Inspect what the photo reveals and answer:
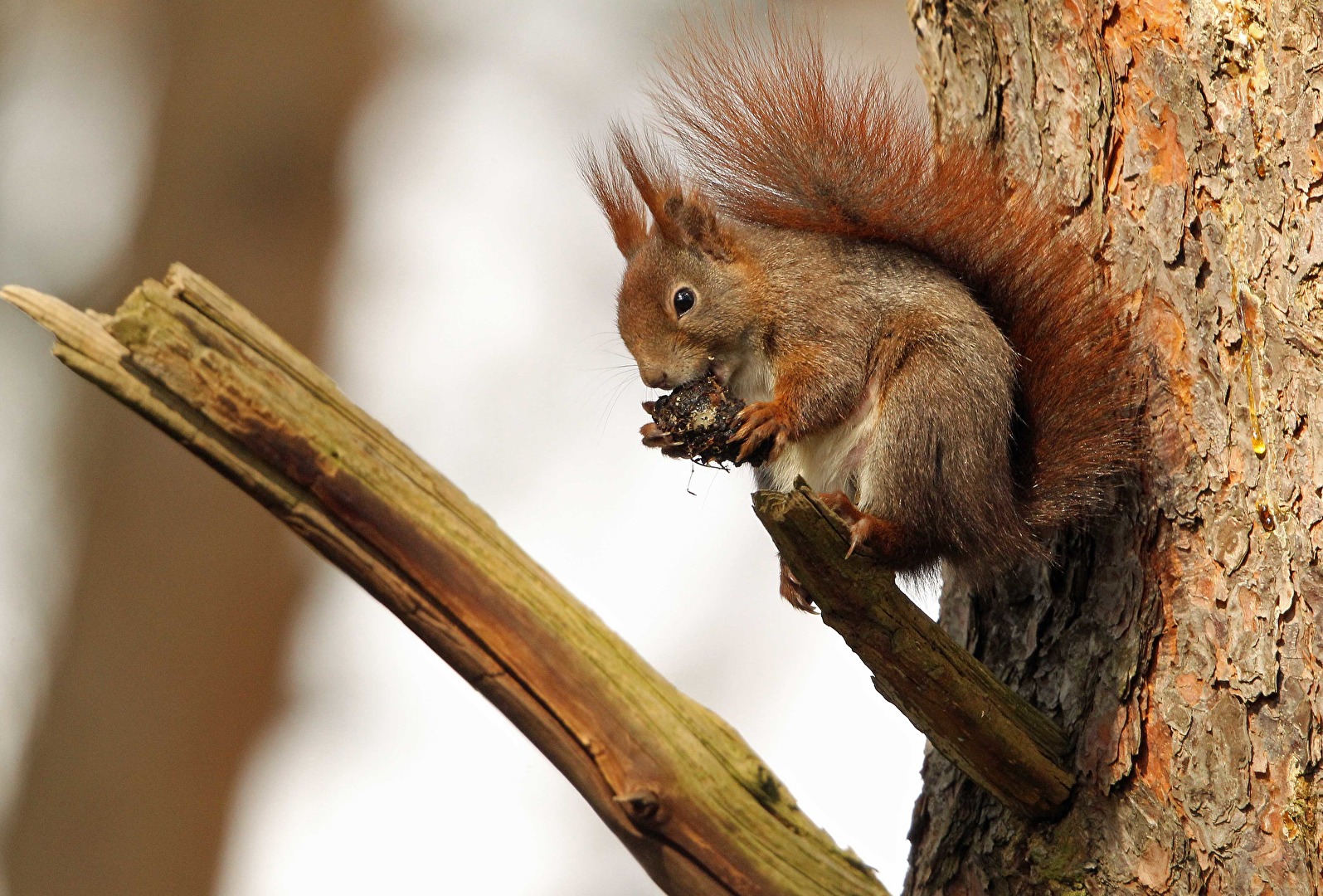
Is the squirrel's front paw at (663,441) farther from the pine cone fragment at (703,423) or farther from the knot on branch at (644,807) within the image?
the knot on branch at (644,807)

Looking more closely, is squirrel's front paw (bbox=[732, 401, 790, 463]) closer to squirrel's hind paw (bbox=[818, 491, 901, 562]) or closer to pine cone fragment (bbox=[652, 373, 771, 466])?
pine cone fragment (bbox=[652, 373, 771, 466])

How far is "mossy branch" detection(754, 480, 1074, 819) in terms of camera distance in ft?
5.06

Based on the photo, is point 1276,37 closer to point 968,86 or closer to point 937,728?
point 968,86

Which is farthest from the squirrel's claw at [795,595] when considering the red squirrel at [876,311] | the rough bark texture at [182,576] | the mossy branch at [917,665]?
the rough bark texture at [182,576]

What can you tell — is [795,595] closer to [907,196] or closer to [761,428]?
[761,428]

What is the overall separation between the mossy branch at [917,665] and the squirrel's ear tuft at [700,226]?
0.86 m

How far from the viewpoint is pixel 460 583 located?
1262 mm

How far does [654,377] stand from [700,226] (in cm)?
33

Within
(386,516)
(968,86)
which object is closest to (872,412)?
(968,86)

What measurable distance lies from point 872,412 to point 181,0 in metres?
3.41

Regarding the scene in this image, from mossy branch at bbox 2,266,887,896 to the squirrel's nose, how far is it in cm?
94

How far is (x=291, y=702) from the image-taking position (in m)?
3.96

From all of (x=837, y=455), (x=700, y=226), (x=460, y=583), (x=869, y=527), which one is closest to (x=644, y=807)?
(x=460, y=583)

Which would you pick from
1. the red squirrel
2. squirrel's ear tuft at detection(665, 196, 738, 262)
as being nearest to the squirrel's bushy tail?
the red squirrel
